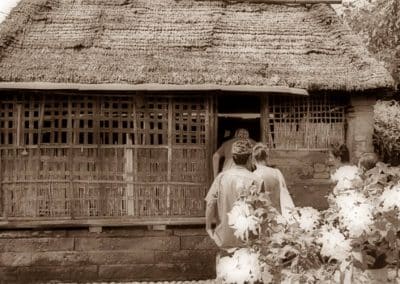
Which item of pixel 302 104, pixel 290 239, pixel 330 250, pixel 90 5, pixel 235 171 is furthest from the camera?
pixel 90 5

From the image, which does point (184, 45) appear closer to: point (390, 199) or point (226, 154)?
point (226, 154)

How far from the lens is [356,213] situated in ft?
11.0

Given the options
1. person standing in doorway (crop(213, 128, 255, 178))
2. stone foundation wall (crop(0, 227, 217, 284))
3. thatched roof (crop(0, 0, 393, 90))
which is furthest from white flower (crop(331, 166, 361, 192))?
stone foundation wall (crop(0, 227, 217, 284))

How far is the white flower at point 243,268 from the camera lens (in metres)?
3.49

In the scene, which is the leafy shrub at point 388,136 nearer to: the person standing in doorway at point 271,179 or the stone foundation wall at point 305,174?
the stone foundation wall at point 305,174

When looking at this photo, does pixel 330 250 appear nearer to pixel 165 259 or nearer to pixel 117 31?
pixel 165 259

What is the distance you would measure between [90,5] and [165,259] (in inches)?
187

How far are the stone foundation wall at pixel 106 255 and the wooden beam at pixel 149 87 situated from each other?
6.90 feet

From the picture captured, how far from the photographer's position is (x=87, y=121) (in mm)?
8023

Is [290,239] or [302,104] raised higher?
[302,104]

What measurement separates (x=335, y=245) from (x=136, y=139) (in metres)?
5.04

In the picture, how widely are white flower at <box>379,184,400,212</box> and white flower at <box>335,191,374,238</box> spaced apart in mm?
79

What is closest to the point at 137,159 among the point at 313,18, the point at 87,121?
the point at 87,121

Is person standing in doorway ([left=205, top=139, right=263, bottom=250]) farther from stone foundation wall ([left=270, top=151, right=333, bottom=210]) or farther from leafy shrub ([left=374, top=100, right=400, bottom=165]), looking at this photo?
leafy shrub ([left=374, top=100, right=400, bottom=165])
